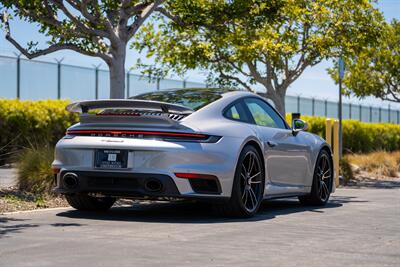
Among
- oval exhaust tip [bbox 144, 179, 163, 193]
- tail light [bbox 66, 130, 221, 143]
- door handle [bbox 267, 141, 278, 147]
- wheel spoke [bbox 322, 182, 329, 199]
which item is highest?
tail light [bbox 66, 130, 221, 143]

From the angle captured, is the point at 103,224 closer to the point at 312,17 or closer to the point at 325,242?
the point at 325,242

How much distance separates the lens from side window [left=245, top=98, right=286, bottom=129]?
Result: 941 centimetres

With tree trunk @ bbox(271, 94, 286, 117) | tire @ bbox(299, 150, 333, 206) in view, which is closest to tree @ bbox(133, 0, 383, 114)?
tree trunk @ bbox(271, 94, 286, 117)

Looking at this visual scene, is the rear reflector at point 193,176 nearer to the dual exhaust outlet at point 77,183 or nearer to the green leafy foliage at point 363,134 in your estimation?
the dual exhaust outlet at point 77,183

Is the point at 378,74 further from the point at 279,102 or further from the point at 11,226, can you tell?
the point at 11,226

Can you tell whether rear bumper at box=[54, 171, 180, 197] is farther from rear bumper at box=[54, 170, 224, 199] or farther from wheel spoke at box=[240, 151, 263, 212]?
wheel spoke at box=[240, 151, 263, 212]

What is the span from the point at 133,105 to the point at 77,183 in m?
0.96

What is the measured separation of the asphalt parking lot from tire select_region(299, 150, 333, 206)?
20.3 inches

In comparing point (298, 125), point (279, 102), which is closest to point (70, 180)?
point (298, 125)

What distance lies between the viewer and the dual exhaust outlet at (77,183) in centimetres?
802

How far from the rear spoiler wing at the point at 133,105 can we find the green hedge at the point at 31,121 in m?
11.4

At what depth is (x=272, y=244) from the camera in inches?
263

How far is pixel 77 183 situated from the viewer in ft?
27.3

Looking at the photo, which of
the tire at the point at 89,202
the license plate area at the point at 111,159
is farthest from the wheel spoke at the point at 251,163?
the tire at the point at 89,202
